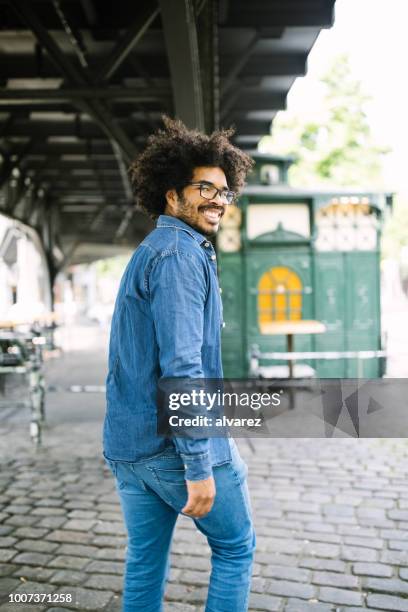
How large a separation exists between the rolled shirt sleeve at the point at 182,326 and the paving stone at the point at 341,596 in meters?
1.72

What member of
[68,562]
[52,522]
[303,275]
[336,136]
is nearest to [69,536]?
[52,522]

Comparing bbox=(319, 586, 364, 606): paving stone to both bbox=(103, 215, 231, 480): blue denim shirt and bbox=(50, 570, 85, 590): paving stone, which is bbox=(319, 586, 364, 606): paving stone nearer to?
bbox=(50, 570, 85, 590): paving stone

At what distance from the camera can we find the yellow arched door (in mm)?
10484

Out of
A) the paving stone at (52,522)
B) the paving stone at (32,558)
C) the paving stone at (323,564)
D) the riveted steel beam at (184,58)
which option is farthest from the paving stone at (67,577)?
the riveted steel beam at (184,58)

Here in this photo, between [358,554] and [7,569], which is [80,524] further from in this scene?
[358,554]

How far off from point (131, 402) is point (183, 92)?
12.4ft

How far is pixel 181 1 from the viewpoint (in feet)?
13.0

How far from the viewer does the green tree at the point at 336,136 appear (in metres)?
20.3

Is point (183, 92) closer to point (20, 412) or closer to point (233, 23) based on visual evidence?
point (233, 23)

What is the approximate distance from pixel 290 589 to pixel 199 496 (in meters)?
1.73

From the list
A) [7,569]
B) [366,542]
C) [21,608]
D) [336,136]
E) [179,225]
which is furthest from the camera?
[336,136]

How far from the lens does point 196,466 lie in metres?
2.00

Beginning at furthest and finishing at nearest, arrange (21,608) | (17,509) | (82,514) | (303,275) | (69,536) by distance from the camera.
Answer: (303,275) < (17,509) < (82,514) < (69,536) < (21,608)

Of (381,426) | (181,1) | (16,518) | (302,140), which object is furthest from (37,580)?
(302,140)
